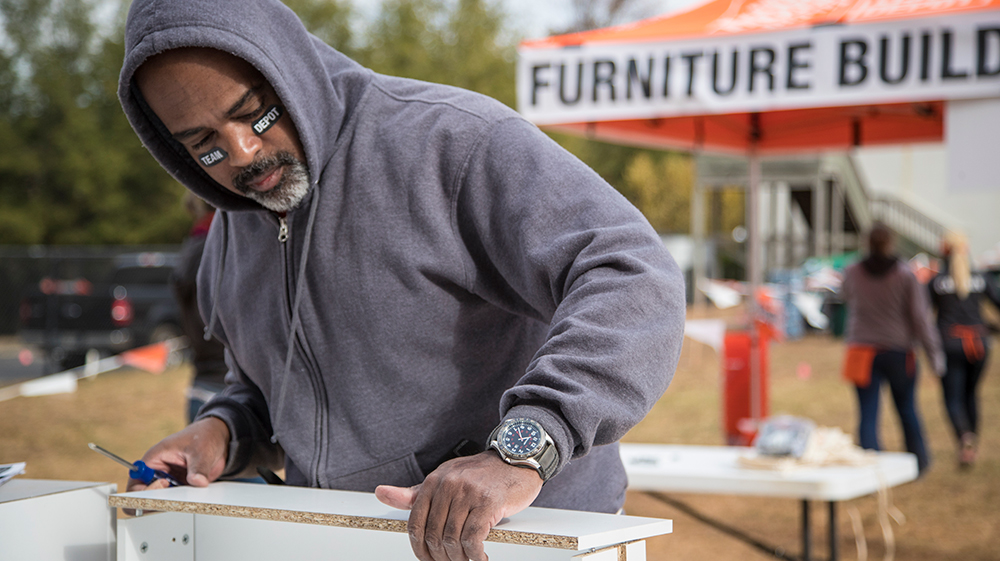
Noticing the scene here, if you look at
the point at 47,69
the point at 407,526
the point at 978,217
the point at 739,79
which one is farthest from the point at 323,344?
the point at 47,69

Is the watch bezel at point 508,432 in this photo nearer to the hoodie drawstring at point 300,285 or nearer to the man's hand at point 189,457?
the hoodie drawstring at point 300,285

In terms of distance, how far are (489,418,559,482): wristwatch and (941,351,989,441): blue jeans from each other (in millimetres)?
6973

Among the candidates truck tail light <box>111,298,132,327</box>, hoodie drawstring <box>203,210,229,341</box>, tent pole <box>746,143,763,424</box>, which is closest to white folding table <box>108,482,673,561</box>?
hoodie drawstring <box>203,210,229,341</box>

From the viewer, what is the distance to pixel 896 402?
621cm

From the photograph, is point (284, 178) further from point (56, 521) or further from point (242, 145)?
point (56, 521)

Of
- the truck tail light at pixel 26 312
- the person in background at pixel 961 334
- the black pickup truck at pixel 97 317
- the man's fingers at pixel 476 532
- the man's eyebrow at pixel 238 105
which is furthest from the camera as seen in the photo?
the truck tail light at pixel 26 312

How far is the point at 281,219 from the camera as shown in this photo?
1517 millimetres

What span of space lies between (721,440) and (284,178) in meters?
7.55

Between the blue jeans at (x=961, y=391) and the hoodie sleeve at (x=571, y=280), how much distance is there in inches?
266

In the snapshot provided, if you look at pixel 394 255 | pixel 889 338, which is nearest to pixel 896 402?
pixel 889 338

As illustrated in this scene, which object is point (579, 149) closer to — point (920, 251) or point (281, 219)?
point (920, 251)

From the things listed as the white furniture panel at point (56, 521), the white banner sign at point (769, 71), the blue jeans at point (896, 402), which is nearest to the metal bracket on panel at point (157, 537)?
the white furniture panel at point (56, 521)

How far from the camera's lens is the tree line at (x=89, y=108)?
21609 millimetres

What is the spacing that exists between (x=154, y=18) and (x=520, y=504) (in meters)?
A: 0.92
